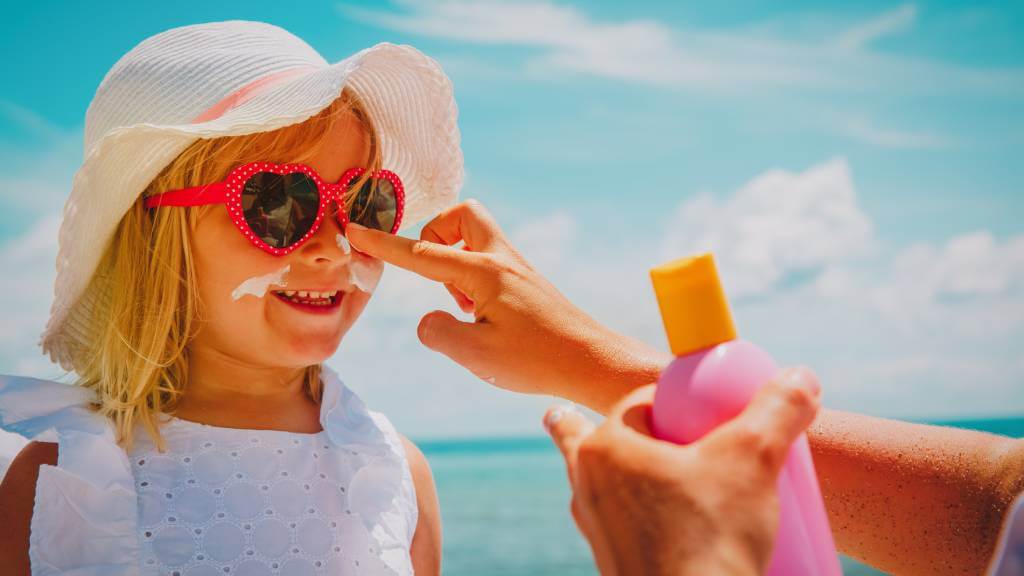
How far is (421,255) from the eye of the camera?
8.02 ft

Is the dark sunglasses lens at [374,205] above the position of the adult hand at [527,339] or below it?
above

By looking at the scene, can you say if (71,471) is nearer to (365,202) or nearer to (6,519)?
(6,519)

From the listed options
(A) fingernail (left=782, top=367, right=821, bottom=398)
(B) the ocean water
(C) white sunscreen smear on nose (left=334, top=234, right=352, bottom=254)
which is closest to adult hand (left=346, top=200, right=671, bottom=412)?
(C) white sunscreen smear on nose (left=334, top=234, right=352, bottom=254)

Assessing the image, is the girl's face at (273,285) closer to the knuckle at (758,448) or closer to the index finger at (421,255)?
the index finger at (421,255)

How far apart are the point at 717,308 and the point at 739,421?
0.79 ft

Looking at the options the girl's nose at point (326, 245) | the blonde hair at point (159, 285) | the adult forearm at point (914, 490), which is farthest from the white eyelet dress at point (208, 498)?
the adult forearm at point (914, 490)

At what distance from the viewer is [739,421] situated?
1152 millimetres

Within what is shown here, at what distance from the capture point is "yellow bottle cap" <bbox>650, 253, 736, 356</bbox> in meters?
1.33

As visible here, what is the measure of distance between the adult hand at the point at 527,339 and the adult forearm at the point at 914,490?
0.54 metres

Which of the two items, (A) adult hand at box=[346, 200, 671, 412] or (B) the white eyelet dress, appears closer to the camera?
(A) adult hand at box=[346, 200, 671, 412]

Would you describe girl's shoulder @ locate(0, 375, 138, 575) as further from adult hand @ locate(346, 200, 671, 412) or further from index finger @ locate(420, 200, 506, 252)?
index finger @ locate(420, 200, 506, 252)

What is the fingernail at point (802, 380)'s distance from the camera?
3.88 feet

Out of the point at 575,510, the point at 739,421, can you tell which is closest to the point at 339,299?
the point at 575,510

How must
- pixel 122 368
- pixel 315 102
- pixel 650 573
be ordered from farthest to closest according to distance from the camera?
pixel 122 368 → pixel 315 102 → pixel 650 573
